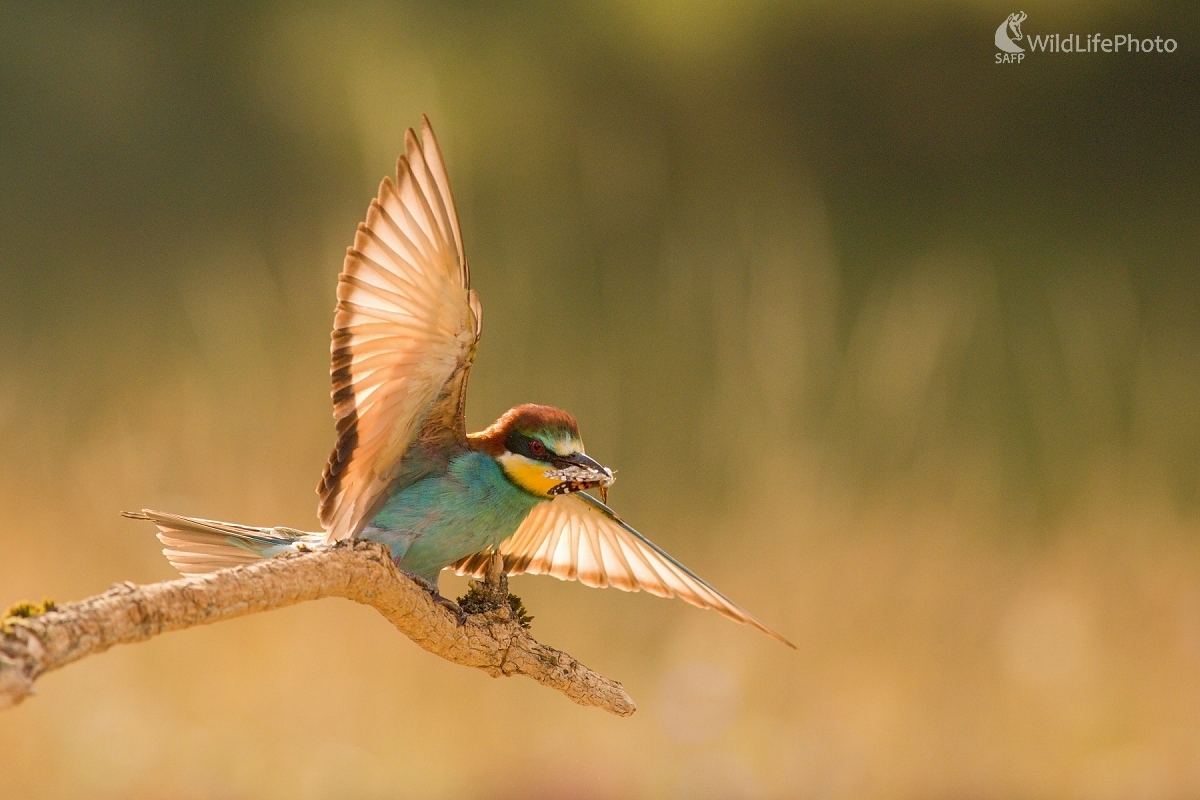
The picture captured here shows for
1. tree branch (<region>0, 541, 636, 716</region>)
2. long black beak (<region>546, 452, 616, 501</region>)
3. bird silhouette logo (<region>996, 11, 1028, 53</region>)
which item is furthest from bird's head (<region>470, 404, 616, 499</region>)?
bird silhouette logo (<region>996, 11, 1028, 53</region>)

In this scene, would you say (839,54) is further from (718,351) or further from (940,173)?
(718,351)

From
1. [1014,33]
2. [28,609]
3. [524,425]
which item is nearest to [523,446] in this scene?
[524,425]

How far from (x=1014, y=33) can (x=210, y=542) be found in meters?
3.19

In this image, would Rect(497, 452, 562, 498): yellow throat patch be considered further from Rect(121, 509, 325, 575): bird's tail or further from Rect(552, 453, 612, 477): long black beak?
Rect(121, 509, 325, 575): bird's tail

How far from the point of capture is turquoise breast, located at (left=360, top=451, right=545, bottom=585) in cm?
142

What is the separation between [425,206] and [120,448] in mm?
1813

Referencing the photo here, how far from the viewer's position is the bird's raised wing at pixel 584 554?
5.43ft

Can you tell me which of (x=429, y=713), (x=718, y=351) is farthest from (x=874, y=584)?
(x=429, y=713)

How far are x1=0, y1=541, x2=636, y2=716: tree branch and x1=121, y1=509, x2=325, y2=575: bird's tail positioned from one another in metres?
0.26

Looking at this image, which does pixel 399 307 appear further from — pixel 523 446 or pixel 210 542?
pixel 210 542

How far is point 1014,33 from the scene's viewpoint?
12.6 ft

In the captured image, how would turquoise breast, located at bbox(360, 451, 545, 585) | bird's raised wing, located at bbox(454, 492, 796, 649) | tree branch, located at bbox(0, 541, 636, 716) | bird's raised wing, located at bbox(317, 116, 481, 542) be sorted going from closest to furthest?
tree branch, located at bbox(0, 541, 636, 716)
bird's raised wing, located at bbox(317, 116, 481, 542)
turquoise breast, located at bbox(360, 451, 545, 585)
bird's raised wing, located at bbox(454, 492, 796, 649)

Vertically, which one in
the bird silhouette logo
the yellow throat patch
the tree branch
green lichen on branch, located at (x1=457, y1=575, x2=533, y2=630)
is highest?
the bird silhouette logo

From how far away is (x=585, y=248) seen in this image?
12.1 feet
